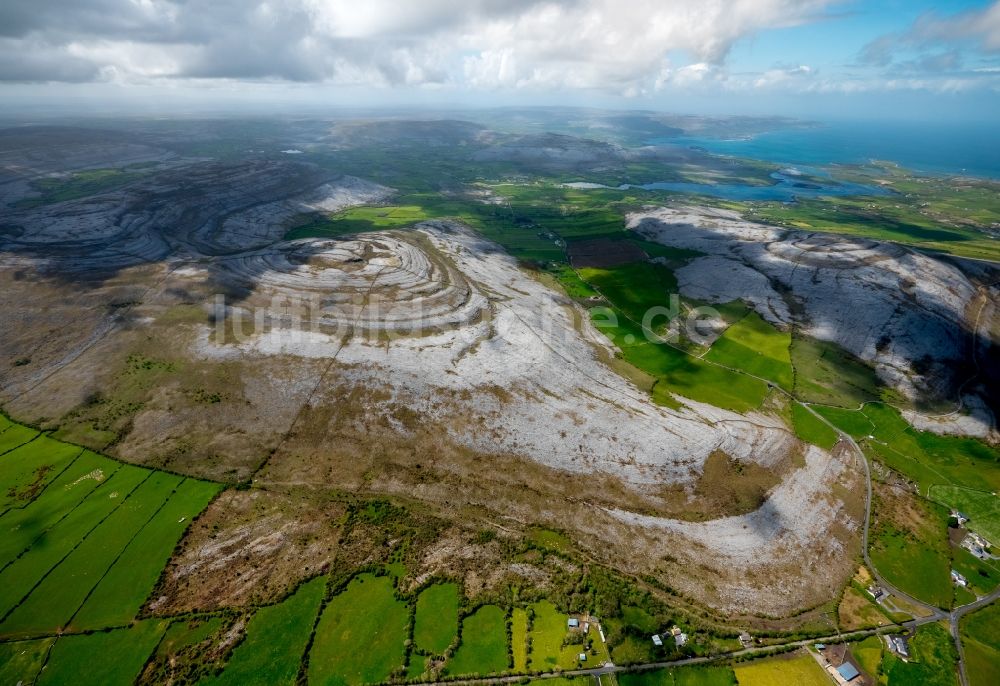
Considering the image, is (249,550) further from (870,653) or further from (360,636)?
(870,653)

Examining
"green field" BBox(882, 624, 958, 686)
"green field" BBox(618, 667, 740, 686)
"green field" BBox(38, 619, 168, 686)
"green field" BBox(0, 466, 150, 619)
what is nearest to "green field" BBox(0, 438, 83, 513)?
"green field" BBox(0, 466, 150, 619)

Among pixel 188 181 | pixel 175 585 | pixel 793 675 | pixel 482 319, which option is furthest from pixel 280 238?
pixel 793 675

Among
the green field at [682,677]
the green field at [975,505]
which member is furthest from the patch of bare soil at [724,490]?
the green field at [975,505]

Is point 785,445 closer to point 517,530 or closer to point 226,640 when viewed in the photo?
point 517,530

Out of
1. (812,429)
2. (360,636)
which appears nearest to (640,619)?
(360,636)

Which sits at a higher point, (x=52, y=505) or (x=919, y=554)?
(x=52, y=505)
